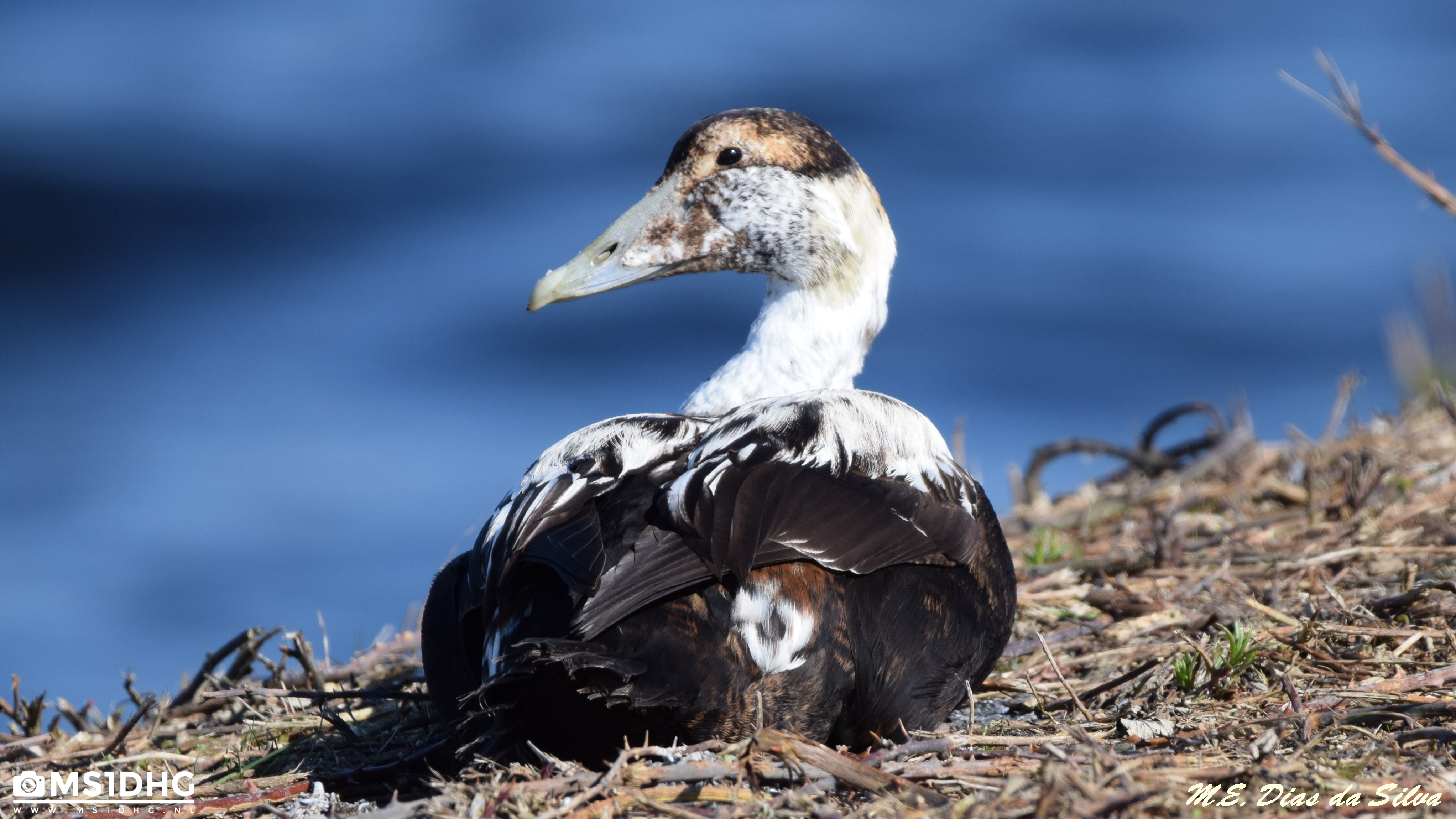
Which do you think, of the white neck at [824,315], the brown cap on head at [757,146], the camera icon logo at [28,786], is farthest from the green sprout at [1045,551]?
the camera icon logo at [28,786]

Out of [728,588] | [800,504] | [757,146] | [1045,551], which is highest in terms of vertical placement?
[757,146]

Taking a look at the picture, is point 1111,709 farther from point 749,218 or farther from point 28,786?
point 28,786

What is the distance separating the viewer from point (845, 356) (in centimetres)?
387

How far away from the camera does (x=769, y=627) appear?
262 centimetres

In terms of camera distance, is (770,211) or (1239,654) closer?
(1239,654)

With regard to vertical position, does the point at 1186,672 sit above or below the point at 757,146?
below

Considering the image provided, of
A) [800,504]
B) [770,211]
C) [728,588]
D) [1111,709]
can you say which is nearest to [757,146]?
[770,211]

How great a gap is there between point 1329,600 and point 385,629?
310 centimetres

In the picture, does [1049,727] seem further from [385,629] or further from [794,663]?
[385,629]

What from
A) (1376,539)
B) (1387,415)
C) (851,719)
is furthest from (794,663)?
(1387,415)

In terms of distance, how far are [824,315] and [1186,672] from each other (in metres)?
1.48

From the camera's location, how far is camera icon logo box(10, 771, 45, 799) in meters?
2.92

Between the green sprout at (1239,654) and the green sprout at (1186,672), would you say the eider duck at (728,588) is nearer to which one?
the green sprout at (1186,672)

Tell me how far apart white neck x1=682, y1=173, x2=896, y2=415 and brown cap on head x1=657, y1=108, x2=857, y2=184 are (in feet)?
0.27
